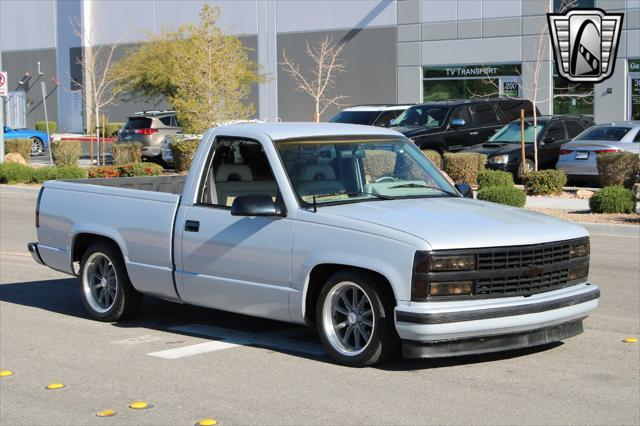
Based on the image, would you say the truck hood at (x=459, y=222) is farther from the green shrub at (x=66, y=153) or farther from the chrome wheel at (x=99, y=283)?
the green shrub at (x=66, y=153)

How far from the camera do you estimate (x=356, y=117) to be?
2945 cm

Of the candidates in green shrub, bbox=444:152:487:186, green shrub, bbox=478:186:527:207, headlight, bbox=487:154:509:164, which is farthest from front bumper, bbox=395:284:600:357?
headlight, bbox=487:154:509:164

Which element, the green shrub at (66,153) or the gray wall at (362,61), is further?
the gray wall at (362,61)

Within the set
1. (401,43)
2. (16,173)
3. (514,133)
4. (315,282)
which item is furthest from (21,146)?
(315,282)

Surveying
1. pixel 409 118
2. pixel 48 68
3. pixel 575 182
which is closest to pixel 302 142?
pixel 575 182

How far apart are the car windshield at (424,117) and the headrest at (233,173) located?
1930 centimetres

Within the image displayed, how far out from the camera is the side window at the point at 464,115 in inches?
1113

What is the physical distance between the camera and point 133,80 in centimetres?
4981

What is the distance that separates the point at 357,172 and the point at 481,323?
1.85 meters

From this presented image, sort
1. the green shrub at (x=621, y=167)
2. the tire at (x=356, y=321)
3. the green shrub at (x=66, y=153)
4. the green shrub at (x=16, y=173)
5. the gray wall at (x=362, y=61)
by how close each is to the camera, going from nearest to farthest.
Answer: the tire at (x=356, y=321), the green shrub at (x=621, y=167), the green shrub at (x=16, y=173), the green shrub at (x=66, y=153), the gray wall at (x=362, y=61)

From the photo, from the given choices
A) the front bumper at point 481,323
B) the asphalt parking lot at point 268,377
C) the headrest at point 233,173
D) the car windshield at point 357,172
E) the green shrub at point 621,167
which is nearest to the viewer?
the asphalt parking lot at point 268,377

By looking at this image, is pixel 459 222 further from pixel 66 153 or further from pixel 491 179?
pixel 66 153

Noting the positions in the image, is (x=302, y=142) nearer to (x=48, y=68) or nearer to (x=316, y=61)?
(x=316, y=61)

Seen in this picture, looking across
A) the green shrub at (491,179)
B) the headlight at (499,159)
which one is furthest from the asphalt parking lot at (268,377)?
the headlight at (499,159)
